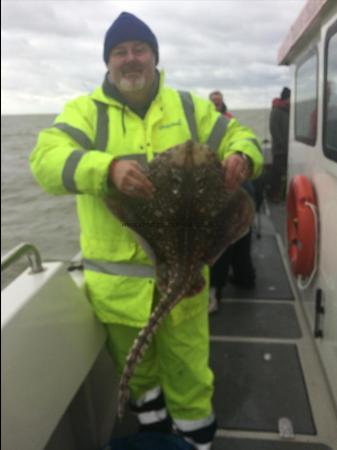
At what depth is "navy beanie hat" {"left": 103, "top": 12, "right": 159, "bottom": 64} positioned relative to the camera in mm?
2008

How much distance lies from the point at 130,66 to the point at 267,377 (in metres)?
2.31

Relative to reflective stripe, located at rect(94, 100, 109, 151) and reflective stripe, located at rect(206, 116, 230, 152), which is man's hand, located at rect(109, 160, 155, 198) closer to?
reflective stripe, located at rect(94, 100, 109, 151)


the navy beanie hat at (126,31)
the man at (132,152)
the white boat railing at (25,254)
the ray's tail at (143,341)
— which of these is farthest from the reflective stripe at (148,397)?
the navy beanie hat at (126,31)

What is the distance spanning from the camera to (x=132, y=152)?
2023 millimetres

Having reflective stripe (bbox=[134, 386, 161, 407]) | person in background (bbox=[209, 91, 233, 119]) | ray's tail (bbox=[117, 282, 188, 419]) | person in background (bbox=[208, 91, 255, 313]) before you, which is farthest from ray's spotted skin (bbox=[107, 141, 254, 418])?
person in background (bbox=[209, 91, 233, 119])

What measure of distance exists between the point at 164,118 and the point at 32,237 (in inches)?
514

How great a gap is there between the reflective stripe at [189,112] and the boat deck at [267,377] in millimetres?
1811

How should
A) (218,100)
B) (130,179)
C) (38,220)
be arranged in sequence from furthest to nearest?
1. (38,220)
2. (218,100)
3. (130,179)

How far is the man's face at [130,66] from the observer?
79.3 inches

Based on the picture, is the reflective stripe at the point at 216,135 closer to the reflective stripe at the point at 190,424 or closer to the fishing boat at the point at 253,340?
the fishing boat at the point at 253,340

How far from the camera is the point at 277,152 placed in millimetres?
7281

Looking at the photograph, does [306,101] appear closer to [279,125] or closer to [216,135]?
[216,135]

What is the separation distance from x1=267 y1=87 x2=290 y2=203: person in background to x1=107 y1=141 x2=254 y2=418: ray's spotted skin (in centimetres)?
564

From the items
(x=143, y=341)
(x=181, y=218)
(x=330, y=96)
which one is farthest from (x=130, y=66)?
(x=330, y=96)
